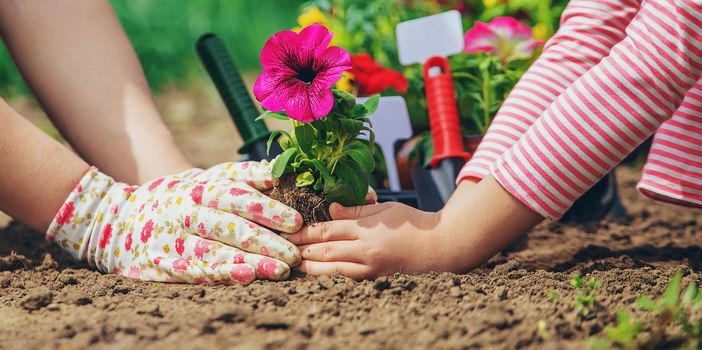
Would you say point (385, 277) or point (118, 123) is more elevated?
point (118, 123)

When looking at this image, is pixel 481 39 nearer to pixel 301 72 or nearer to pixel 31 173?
pixel 301 72

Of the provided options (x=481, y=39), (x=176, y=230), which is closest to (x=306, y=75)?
(x=176, y=230)

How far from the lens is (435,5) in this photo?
2461mm

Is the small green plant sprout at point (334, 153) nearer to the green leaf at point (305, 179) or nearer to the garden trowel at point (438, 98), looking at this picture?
the green leaf at point (305, 179)

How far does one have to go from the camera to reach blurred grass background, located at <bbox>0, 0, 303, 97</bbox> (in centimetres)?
354

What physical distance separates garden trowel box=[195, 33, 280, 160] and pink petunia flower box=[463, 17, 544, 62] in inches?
23.3

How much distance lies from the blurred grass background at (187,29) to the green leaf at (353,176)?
244 cm

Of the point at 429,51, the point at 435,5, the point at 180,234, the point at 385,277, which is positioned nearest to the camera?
the point at 385,277

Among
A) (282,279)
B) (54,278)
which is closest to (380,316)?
(282,279)

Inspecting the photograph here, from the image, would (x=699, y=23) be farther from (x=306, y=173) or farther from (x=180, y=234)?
(x=180, y=234)

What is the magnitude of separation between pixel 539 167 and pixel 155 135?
834 millimetres

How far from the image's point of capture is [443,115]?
65.6 inches

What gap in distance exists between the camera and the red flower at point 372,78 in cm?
187

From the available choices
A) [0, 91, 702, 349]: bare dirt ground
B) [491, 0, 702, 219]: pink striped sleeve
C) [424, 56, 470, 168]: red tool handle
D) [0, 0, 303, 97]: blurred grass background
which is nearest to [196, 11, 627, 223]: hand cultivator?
[424, 56, 470, 168]: red tool handle
